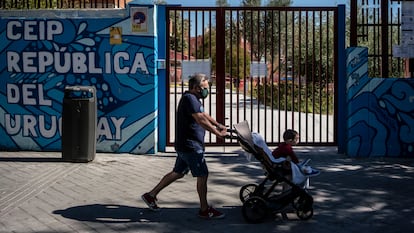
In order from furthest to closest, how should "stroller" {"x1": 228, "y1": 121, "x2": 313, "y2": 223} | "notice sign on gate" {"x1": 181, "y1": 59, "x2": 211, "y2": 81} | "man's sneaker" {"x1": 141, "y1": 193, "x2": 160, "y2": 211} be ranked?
"notice sign on gate" {"x1": 181, "y1": 59, "x2": 211, "y2": 81} < "man's sneaker" {"x1": 141, "y1": 193, "x2": 160, "y2": 211} < "stroller" {"x1": 228, "y1": 121, "x2": 313, "y2": 223}

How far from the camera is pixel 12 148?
10914 millimetres

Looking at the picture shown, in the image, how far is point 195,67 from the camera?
1073 cm

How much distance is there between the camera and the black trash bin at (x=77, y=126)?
373 inches

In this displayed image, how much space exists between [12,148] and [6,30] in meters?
2.33

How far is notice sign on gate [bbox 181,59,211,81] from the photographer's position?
10.7 meters

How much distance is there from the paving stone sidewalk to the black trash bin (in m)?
0.23

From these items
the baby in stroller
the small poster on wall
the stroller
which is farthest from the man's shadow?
the small poster on wall

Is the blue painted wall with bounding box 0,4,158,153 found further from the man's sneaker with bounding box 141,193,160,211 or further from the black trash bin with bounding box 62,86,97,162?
the man's sneaker with bounding box 141,193,160,211

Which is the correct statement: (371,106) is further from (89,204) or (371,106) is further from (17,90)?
(17,90)

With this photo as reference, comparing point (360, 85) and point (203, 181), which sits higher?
point (360, 85)

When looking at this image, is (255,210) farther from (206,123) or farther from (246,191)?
(206,123)

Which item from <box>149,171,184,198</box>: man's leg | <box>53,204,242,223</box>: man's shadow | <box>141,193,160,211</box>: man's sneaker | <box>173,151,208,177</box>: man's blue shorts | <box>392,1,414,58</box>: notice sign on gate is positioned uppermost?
<box>392,1,414,58</box>: notice sign on gate

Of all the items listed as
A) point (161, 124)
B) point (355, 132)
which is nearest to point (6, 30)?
point (161, 124)

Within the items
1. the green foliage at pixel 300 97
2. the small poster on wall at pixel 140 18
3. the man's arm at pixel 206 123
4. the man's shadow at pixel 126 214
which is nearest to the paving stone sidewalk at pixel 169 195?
the man's shadow at pixel 126 214
